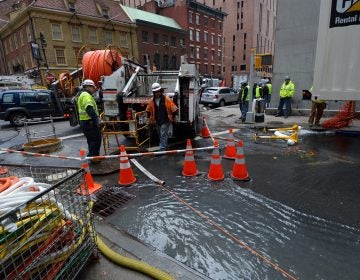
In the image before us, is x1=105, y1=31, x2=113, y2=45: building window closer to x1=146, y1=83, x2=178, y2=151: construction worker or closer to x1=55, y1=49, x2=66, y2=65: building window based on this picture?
x1=55, y1=49, x2=66, y2=65: building window

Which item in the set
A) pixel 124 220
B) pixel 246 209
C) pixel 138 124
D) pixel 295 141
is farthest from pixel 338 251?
pixel 138 124

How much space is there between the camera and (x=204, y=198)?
4.12 metres

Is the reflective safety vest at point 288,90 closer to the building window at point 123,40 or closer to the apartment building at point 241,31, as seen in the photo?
the building window at point 123,40

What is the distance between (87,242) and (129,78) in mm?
6745

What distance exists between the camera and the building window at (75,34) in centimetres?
3219

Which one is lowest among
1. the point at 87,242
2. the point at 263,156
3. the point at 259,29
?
the point at 263,156

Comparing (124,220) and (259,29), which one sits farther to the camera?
(259,29)

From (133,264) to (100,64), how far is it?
23.9ft

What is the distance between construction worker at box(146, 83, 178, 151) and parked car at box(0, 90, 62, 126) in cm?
980

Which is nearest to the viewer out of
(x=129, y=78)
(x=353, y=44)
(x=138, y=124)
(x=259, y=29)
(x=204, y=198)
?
(x=353, y=44)

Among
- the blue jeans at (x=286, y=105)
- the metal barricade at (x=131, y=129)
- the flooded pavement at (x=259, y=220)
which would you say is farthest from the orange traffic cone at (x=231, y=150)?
the blue jeans at (x=286, y=105)

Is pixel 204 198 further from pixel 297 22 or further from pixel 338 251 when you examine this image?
pixel 297 22

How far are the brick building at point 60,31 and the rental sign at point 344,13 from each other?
26.5 meters

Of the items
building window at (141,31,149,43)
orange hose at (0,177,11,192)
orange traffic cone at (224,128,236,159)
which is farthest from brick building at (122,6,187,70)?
orange hose at (0,177,11,192)
